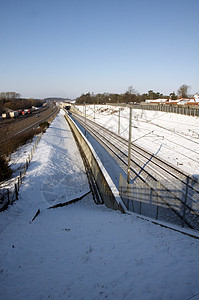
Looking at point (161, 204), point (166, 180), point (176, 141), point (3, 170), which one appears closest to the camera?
point (166, 180)

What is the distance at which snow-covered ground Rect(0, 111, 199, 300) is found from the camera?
18.8 feet

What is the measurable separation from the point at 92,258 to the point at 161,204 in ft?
21.2

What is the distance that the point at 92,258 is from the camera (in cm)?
753

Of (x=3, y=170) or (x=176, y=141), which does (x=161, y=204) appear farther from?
(x=176, y=141)

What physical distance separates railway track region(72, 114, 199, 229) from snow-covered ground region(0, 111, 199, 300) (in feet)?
7.92

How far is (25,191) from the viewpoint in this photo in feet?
55.6

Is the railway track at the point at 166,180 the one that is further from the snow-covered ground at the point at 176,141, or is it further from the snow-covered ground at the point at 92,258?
the snow-covered ground at the point at 92,258

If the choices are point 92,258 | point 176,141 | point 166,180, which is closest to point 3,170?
point 92,258

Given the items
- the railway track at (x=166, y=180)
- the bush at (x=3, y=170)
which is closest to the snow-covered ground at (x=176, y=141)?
the railway track at (x=166, y=180)

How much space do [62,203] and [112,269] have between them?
1068cm

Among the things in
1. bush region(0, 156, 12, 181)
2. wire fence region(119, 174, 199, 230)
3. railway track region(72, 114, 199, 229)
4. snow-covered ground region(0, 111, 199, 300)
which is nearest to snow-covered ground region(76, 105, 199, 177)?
railway track region(72, 114, 199, 229)

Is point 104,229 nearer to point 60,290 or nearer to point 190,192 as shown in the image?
point 60,290

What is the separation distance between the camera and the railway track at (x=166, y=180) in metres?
11.5

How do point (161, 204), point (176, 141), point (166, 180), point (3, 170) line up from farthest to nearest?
1. point (176, 141)
2. point (3, 170)
3. point (161, 204)
4. point (166, 180)
